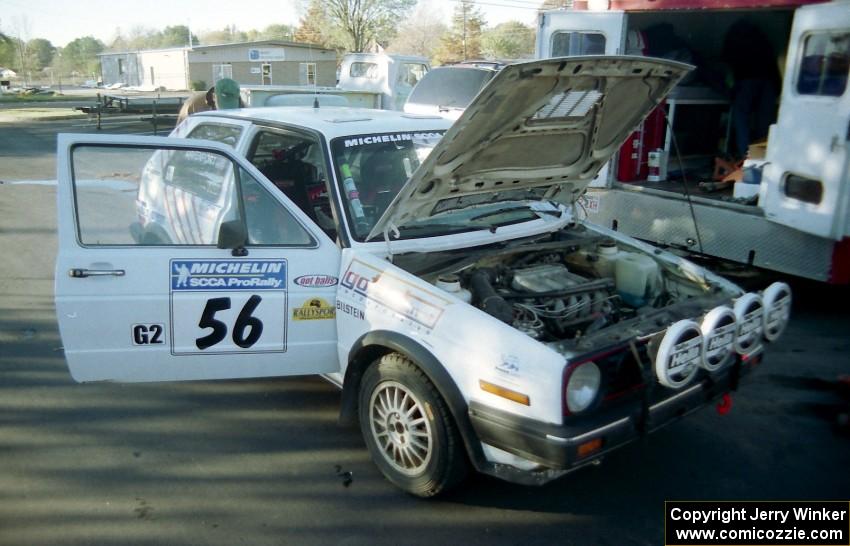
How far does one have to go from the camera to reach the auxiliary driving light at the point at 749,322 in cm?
341

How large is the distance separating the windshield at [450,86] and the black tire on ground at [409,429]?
29.4 feet

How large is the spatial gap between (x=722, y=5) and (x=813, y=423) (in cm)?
403

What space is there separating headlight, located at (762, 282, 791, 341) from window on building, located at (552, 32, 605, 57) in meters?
4.74

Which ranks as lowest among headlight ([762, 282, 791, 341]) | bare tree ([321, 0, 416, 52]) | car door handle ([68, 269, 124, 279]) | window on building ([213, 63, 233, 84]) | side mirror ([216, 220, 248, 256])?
headlight ([762, 282, 791, 341])

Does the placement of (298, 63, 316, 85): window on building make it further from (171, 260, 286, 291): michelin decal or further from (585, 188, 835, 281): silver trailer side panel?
(171, 260, 286, 291): michelin decal

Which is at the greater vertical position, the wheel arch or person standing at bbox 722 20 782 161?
person standing at bbox 722 20 782 161

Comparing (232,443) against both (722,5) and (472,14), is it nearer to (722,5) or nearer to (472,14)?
(722,5)

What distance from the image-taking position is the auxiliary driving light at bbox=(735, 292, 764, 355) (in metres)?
3.41

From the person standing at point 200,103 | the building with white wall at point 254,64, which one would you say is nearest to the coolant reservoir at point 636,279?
the person standing at point 200,103

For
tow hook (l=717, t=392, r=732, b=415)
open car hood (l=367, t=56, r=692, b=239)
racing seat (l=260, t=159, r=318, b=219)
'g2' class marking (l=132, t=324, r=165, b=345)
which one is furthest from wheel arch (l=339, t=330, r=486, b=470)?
tow hook (l=717, t=392, r=732, b=415)

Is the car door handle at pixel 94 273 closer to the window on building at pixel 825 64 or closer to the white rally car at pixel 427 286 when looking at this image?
the white rally car at pixel 427 286

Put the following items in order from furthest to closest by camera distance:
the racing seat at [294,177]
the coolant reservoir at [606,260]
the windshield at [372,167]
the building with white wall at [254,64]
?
the building with white wall at [254,64], the racing seat at [294,177], the coolant reservoir at [606,260], the windshield at [372,167]

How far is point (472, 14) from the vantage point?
5591 cm

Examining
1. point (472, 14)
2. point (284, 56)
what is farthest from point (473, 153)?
point (472, 14)
